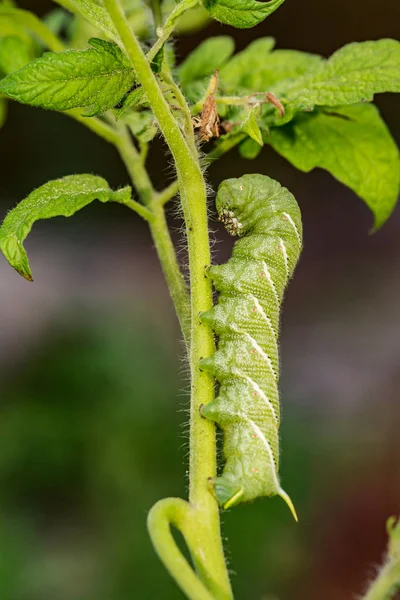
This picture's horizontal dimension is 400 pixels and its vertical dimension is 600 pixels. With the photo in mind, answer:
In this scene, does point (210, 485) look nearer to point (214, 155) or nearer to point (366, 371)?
point (214, 155)

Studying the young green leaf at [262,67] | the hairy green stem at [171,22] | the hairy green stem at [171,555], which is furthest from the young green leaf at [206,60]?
the hairy green stem at [171,555]

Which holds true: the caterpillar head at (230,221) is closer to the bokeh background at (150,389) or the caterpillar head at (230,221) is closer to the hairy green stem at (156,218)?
the hairy green stem at (156,218)

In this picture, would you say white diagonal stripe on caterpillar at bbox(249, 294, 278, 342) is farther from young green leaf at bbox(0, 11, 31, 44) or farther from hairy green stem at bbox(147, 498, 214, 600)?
young green leaf at bbox(0, 11, 31, 44)

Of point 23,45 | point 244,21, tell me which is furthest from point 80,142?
point 244,21

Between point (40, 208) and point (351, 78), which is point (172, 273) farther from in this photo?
point (351, 78)

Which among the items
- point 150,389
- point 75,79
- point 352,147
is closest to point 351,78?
point 352,147

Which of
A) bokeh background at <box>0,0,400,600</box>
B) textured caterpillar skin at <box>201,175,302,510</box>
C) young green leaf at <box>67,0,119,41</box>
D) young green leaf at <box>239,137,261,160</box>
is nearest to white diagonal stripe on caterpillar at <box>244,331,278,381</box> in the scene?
textured caterpillar skin at <box>201,175,302,510</box>
